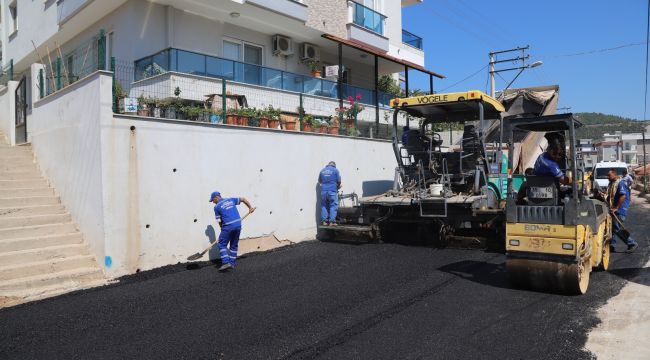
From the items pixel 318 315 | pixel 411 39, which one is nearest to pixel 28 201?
pixel 318 315

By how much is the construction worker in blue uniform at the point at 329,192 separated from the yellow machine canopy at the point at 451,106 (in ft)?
7.35

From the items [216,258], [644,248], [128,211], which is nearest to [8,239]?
[128,211]

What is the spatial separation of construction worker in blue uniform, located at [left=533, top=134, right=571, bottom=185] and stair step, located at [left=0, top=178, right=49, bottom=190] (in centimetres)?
912

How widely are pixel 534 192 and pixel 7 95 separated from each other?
1449cm

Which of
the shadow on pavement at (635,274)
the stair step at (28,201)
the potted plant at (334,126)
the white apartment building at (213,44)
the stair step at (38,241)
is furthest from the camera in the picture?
the white apartment building at (213,44)

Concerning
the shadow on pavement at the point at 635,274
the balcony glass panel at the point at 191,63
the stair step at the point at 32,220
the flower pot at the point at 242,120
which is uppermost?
the balcony glass panel at the point at 191,63

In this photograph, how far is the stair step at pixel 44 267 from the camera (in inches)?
269

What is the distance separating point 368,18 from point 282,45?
4397mm

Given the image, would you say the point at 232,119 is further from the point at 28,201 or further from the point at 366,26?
the point at 366,26

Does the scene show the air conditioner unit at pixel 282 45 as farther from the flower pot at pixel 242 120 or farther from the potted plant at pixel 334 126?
the flower pot at pixel 242 120

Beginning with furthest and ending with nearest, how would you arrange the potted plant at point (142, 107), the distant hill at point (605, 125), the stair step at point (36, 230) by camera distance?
the distant hill at point (605, 125) < the potted plant at point (142, 107) < the stair step at point (36, 230)

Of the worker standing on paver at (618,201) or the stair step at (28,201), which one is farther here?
the worker standing on paver at (618,201)

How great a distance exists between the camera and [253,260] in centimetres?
867

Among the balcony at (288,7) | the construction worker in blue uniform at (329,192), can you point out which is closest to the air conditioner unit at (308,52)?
the balcony at (288,7)
